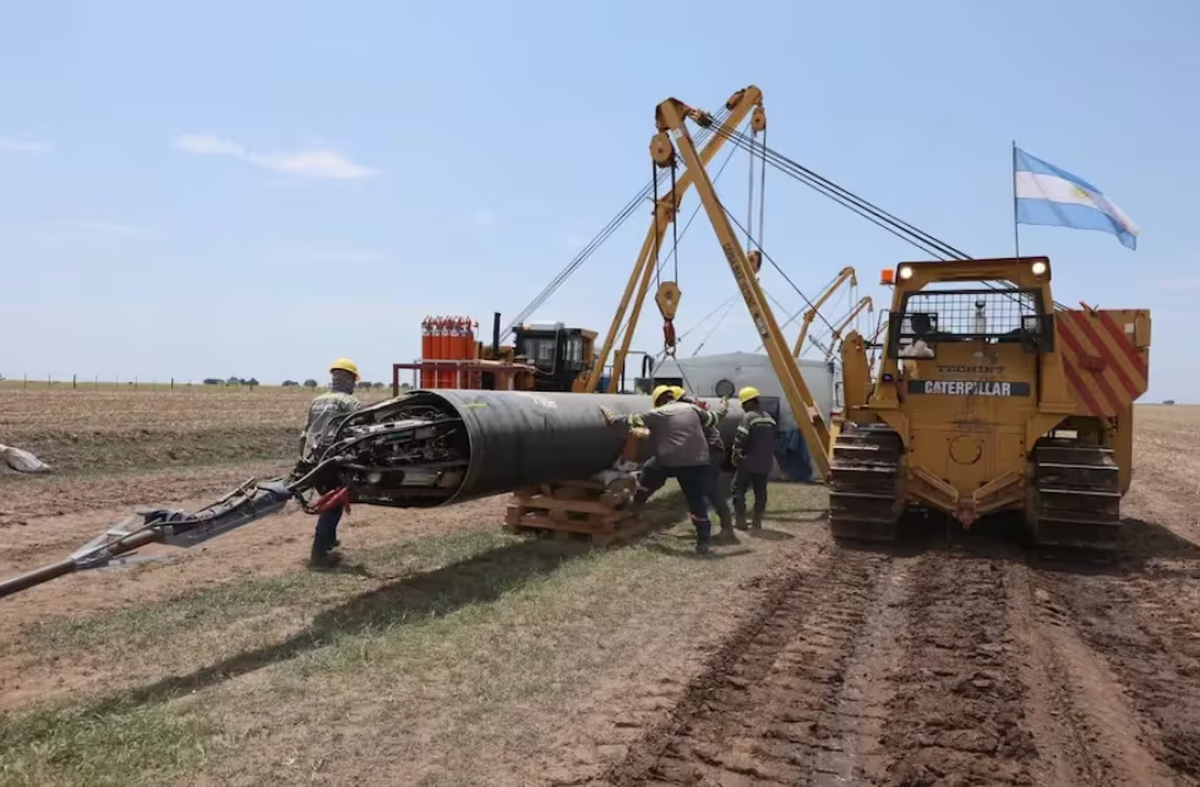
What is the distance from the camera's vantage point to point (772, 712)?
→ 4855 millimetres

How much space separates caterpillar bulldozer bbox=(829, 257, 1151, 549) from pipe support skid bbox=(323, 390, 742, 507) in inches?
130

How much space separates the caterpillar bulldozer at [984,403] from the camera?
941cm

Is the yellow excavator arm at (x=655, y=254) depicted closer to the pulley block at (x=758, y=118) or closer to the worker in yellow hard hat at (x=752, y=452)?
the pulley block at (x=758, y=118)

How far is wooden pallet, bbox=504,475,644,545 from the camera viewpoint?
32.6 ft

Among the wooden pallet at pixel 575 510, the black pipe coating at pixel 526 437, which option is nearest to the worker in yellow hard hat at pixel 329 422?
the black pipe coating at pixel 526 437

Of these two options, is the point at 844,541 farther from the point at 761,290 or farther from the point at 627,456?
the point at 761,290

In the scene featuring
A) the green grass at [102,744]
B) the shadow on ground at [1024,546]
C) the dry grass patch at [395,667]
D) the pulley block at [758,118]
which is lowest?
the green grass at [102,744]

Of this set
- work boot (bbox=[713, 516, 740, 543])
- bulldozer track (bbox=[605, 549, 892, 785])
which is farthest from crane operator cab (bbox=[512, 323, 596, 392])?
bulldozer track (bbox=[605, 549, 892, 785])

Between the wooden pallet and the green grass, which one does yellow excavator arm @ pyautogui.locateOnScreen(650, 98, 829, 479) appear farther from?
the green grass

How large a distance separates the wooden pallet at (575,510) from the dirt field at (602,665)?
0.90 ft

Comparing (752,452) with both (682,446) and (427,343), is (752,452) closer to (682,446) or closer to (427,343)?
(682,446)

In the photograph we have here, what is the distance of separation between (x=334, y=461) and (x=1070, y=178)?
10.3 meters

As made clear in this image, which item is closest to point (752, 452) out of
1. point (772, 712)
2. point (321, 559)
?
point (321, 559)

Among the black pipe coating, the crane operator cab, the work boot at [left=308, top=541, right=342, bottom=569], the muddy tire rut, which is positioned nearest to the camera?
the muddy tire rut
